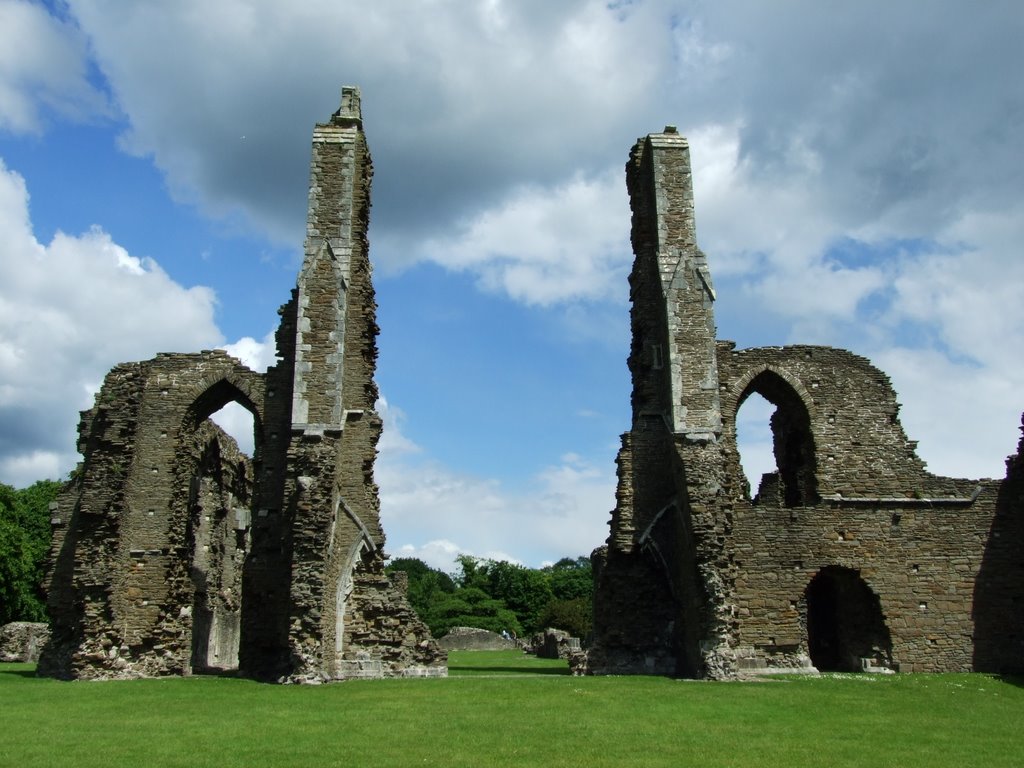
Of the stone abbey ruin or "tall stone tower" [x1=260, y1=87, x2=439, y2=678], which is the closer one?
"tall stone tower" [x1=260, y1=87, x2=439, y2=678]

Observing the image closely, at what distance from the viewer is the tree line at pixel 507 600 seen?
42719 mm

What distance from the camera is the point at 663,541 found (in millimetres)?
17359

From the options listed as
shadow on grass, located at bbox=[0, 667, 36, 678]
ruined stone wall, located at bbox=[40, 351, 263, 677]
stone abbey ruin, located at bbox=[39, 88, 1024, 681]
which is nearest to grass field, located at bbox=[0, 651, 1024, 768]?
stone abbey ruin, located at bbox=[39, 88, 1024, 681]

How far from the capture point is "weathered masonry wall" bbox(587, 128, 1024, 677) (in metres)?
16.8

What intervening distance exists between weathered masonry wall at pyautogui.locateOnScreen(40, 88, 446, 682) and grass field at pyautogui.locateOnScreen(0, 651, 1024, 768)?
1.88 meters

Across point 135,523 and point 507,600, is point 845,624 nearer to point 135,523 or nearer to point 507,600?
point 135,523

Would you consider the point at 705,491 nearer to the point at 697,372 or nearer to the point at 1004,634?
the point at 697,372

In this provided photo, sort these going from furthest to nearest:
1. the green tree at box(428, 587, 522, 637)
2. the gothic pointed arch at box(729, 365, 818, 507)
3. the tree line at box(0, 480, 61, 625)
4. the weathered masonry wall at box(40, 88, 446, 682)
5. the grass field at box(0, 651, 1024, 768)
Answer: the green tree at box(428, 587, 522, 637) < the tree line at box(0, 480, 61, 625) < the gothic pointed arch at box(729, 365, 818, 507) < the weathered masonry wall at box(40, 88, 446, 682) < the grass field at box(0, 651, 1024, 768)

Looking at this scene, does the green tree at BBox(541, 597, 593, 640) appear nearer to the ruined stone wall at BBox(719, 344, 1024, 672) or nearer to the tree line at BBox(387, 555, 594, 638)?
the tree line at BBox(387, 555, 594, 638)

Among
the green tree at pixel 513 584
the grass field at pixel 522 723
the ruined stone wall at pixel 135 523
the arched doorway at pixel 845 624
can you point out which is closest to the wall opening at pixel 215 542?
the ruined stone wall at pixel 135 523

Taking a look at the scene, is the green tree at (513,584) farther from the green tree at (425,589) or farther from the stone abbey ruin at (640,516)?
the stone abbey ruin at (640,516)

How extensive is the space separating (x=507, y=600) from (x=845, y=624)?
111 feet

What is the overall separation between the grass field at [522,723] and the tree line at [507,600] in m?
27.2

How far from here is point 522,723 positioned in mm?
10047
